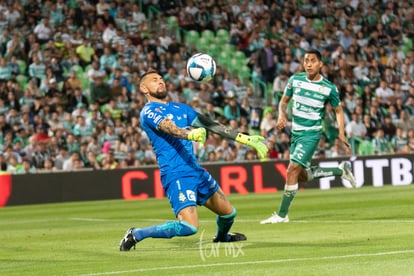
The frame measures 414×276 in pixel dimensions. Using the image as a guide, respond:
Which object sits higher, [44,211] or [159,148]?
[159,148]

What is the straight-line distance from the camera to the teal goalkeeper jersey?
52.7 ft

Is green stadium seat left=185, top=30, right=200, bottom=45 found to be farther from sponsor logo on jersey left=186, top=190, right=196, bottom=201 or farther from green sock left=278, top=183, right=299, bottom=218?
sponsor logo on jersey left=186, top=190, right=196, bottom=201

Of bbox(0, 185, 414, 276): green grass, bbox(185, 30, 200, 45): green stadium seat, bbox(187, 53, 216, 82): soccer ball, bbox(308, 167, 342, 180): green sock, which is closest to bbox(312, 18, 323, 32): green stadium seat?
bbox(185, 30, 200, 45): green stadium seat

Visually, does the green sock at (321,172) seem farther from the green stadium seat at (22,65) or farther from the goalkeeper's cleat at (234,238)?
the green stadium seat at (22,65)

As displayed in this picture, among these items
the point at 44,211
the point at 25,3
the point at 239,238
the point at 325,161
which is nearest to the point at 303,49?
the point at 325,161

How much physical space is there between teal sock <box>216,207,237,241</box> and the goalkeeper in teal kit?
0.11 metres

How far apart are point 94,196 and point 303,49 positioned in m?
10.1

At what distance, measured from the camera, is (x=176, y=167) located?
12.0m

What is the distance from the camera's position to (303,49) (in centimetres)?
3381

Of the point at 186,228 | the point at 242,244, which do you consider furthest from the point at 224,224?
the point at 186,228

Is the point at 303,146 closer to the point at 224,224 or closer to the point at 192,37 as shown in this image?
the point at 224,224

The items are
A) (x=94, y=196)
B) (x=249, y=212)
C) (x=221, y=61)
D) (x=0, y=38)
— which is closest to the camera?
(x=249, y=212)

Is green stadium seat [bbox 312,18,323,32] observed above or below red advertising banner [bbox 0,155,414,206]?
above

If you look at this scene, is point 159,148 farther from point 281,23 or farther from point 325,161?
point 281,23
